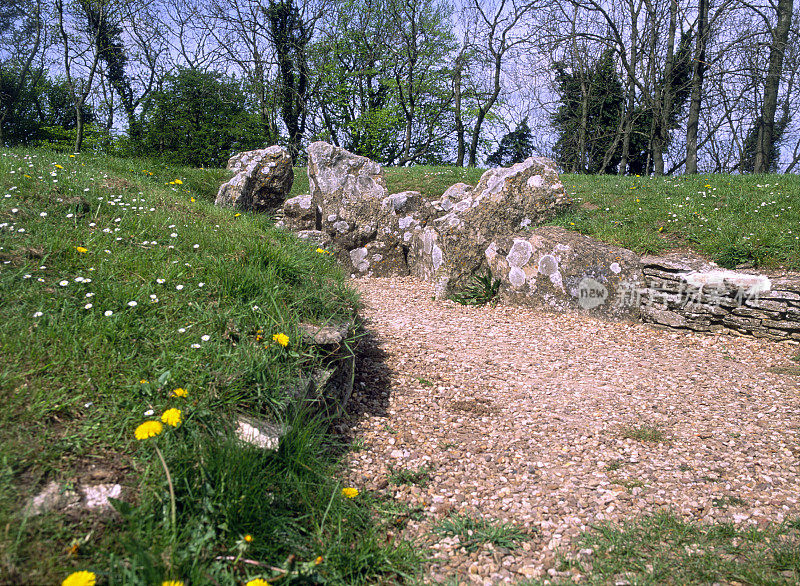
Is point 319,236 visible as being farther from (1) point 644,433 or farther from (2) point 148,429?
(2) point 148,429

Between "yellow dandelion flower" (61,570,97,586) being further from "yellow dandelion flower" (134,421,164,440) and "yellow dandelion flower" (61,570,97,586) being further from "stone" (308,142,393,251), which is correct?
"stone" (308,142,393,251)

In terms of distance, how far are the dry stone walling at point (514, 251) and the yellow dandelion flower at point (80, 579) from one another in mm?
4573

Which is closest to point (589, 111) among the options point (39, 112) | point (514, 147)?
point (514, 147)

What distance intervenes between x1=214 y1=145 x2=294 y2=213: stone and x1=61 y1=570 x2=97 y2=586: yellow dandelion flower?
790 centimetres

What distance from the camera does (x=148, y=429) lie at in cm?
224

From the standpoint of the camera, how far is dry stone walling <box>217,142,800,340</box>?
18.4 feet

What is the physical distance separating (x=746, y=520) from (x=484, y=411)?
73.5 inches

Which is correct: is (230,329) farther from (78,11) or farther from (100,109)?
(100,109)

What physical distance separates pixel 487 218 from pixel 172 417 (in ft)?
18.8

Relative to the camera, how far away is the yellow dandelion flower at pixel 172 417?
2.35m

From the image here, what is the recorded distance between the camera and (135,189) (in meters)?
5.45

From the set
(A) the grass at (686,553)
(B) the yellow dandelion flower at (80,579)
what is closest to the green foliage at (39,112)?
(B) the yellow dandelion flower at (80,579)

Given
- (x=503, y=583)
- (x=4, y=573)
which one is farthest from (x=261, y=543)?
(x=503, y=583)

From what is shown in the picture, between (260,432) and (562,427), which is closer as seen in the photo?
(260,432)
